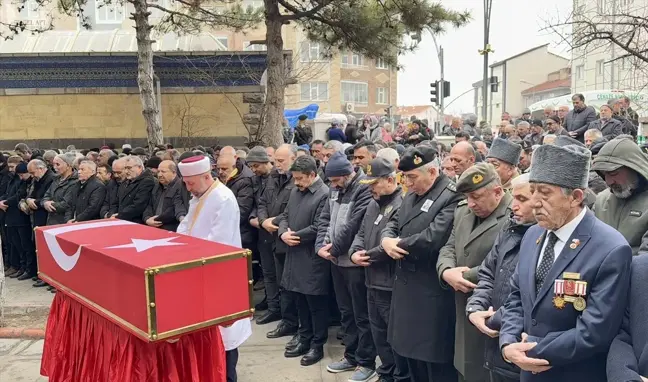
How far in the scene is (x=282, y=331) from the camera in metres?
6.16

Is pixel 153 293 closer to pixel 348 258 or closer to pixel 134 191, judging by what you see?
pixel 348 258

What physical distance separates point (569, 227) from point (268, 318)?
4741 millimetres

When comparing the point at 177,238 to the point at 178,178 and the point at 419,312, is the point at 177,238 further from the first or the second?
the point at 178,178

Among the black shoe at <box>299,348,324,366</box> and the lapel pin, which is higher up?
the lapel pin

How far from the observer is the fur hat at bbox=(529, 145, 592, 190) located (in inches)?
94.2

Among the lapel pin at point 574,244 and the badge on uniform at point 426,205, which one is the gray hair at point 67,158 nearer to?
the badge on uniform at point 426,205

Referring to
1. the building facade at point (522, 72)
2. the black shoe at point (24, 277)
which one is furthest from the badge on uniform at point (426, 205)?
the building facade at point (522, 72)

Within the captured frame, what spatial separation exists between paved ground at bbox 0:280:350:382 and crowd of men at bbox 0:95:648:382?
0.14 meters

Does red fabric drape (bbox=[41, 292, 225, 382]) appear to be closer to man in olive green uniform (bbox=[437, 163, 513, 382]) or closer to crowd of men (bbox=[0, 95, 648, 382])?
crowd of men (bbox=[0, 95, 648, 382])

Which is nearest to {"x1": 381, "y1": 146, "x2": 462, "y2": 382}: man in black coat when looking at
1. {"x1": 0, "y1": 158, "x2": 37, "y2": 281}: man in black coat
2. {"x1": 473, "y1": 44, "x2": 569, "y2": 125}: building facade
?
{"x1": 0, "y1": 158, "x2": 37, "y2": 281}: man in black coat

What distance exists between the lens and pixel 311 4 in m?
9.92

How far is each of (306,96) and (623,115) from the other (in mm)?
35456

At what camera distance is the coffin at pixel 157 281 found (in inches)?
125

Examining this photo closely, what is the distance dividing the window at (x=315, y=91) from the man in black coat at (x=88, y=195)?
1453 inches
